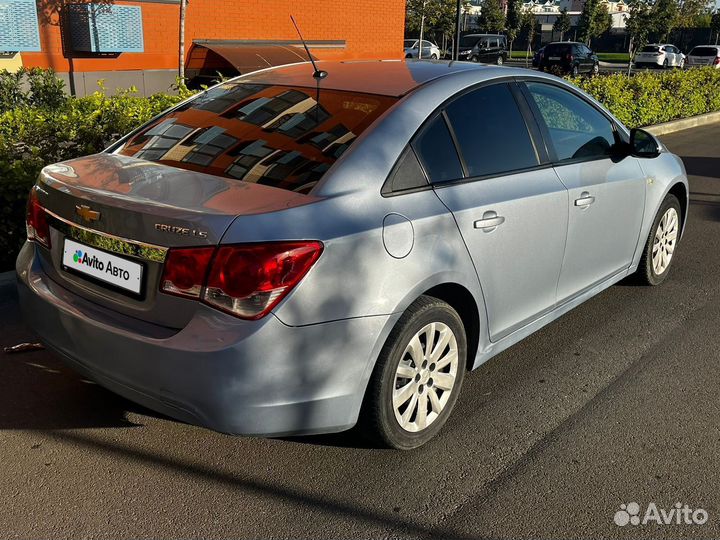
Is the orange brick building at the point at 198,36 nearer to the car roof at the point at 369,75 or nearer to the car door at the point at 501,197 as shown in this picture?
the car roof at the point at 369,75

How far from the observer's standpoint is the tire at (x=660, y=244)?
202 inches

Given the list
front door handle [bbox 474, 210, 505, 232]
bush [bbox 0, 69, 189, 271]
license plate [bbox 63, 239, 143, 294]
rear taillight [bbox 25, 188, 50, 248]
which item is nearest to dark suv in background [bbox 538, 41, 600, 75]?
bush [bbox 0, 69, 189, 271]

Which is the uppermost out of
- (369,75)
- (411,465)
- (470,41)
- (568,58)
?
(369,75)

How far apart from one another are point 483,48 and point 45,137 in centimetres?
3570

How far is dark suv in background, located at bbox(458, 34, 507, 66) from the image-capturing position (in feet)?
126

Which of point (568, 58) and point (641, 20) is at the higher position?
point (641, 20)

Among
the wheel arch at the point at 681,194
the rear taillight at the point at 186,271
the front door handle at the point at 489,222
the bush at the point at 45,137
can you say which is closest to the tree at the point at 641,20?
the wheel arch at the point at 681,194

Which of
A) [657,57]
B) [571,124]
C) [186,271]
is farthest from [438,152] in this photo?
[657,57]

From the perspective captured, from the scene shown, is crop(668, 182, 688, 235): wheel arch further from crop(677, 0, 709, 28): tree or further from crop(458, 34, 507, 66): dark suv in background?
crop(677, 0, 709, 28): tree

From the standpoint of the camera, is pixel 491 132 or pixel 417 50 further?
pixel 417 50

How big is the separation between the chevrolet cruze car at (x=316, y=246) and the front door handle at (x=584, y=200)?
29 millimetres

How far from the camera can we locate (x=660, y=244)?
17.5 feet

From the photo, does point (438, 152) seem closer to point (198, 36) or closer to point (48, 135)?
point (48, 135)

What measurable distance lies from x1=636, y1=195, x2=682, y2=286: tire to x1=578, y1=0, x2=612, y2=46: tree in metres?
50.1
